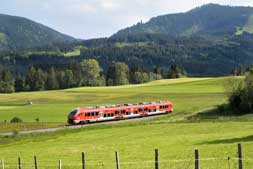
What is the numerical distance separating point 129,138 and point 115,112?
116 ft

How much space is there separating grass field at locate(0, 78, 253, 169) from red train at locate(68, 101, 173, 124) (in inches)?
275

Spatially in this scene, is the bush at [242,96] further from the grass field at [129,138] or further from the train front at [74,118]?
the train front at [74,118]

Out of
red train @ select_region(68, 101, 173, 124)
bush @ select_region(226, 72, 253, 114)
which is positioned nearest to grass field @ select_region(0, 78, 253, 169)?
red train @ select_region(68, 101, 173, 124)

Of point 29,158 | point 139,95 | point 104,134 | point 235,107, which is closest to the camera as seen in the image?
point 29,158

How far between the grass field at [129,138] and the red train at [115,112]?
6.98 m

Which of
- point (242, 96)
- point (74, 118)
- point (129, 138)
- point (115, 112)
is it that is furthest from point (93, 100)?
point (129, 138)

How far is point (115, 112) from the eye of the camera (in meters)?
93.1

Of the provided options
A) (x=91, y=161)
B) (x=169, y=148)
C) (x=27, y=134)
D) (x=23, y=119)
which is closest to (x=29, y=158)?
(x=91, y=161)

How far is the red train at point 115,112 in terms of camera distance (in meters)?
86.2

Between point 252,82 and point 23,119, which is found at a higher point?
point 252,82

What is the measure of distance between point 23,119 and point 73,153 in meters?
56.8

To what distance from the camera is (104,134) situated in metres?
65.6

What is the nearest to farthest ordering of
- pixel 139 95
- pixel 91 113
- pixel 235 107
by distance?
pixel 91 113 → pixel 235 107 → pixel 139 95

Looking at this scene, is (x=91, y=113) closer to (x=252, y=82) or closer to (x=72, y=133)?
(x=72, y=133)
